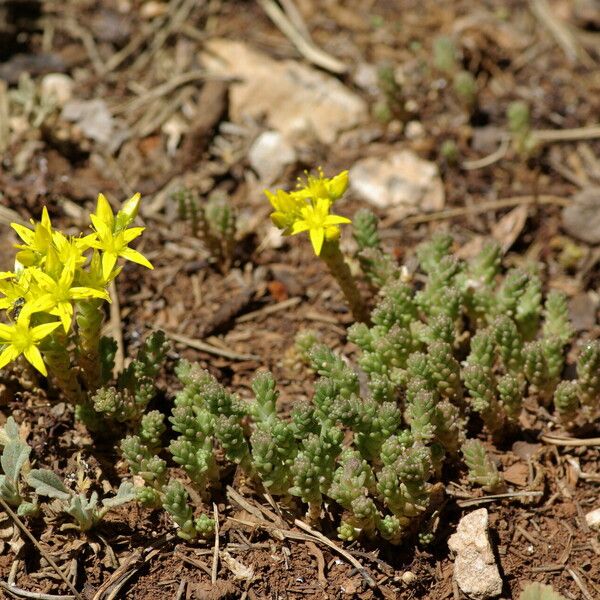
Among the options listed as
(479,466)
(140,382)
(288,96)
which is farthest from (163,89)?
(479,466)

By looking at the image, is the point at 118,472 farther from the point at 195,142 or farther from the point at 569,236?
the point at 569,236

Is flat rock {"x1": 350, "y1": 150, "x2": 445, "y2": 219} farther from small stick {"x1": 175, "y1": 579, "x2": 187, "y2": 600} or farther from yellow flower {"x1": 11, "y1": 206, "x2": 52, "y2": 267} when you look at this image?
small stick {"x1": 175, "y1": 579, "x2": 187, "y2": 600}

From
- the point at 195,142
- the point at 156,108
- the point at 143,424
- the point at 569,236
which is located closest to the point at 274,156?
the point at 195,142

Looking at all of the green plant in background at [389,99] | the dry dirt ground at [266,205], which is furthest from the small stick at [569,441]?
the green plant in background at [389,99]

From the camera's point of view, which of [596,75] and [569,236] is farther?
[596,75]

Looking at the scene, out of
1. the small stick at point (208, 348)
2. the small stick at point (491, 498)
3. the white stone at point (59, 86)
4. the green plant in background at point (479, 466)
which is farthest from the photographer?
the white stone at point (59, 86)

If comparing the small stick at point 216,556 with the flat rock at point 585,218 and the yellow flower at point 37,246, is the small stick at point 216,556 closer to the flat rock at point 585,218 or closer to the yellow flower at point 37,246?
the yellow flower at point 37,246
